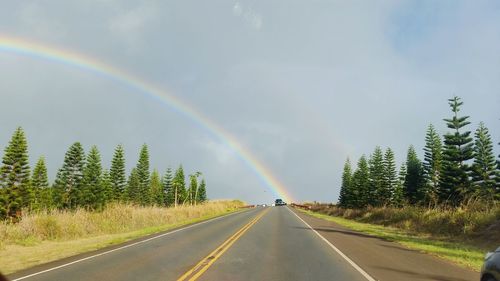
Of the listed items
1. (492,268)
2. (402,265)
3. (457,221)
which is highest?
(492,268)

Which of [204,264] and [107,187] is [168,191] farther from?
[204,264]

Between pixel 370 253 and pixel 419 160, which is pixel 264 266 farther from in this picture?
pixel 419 160

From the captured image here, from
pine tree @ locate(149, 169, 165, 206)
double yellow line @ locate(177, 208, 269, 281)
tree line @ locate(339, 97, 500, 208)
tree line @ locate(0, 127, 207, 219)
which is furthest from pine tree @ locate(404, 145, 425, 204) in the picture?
double yellow line @ locate(177, 208, 269, 281)

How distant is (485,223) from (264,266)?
14500 mm

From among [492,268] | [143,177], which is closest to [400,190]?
[143,177]

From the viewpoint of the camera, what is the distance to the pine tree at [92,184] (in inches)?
3912

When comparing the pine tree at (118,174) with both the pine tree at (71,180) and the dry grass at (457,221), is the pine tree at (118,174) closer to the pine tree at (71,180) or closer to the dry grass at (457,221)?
the pine tree at (71,180)

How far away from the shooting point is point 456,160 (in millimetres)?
68812

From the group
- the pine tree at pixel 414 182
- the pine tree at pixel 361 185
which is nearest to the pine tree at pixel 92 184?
the pine tree at pixel 361 185

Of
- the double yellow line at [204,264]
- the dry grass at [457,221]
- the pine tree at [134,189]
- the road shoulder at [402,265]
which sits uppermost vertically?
the pine tree at [134,189]

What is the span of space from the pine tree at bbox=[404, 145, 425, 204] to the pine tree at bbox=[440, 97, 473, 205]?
21294 millimetres

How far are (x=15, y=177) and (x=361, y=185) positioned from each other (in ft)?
236

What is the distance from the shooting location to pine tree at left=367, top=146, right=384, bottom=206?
320ft

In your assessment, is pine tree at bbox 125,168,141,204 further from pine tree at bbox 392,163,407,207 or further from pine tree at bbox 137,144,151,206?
pine tree at bbox 392,163,407,207
